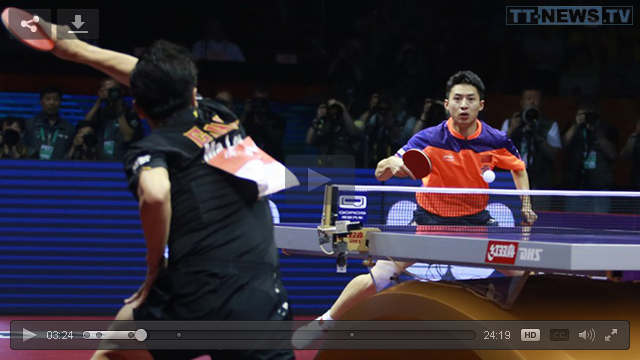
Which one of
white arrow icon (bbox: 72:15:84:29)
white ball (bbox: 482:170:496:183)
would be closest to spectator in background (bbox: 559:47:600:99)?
white arrow icon (bbox: 72:15:84:29)

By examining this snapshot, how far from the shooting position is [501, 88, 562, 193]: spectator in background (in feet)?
31.8

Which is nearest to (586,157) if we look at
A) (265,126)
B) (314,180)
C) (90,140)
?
(314,180)

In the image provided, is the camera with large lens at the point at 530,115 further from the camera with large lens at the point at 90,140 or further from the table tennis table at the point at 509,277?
the table tennis table at the point at 509,277

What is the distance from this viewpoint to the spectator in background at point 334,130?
31.7 feet

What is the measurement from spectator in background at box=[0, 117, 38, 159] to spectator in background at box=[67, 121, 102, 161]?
377 mm

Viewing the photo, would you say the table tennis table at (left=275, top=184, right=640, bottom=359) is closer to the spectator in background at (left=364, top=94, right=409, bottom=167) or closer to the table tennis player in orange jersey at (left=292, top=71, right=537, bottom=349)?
the table tennis player in orange jersey at (left=292, top=71, right=537, bottom=349)

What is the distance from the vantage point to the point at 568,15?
448 inches

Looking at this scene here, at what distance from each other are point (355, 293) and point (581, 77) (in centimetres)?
687

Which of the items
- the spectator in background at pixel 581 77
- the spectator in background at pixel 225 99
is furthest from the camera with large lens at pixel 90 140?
the spectator in background at pixel 581 77

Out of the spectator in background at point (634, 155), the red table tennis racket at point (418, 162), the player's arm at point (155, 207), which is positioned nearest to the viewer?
the player's arm at point (155, 207)

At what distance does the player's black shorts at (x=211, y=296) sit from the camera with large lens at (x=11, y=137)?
632 centimetres

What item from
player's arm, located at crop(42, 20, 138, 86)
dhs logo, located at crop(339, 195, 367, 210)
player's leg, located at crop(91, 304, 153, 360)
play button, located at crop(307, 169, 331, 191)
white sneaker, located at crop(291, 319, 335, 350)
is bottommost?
white sneaker, located at crop(291, 319, 335, 350)
